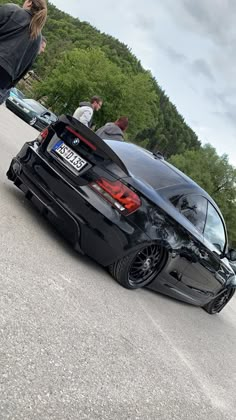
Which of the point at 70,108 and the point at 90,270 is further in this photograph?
the point at 70,108

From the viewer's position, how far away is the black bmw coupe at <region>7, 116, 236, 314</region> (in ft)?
15.4

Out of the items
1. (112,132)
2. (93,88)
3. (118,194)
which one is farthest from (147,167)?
(93,88)

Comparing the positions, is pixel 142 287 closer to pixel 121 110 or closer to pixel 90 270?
pixel 90 270

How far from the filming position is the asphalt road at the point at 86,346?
105 inches

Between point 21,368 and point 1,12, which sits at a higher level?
point 1,12

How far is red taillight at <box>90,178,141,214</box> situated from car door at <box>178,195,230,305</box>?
1.03 metres

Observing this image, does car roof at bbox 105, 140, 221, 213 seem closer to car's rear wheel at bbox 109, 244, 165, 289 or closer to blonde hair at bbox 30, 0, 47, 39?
car's rear wheel at bbox 109, 244, 165, 289

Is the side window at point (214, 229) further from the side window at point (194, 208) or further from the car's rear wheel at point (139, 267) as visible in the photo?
the car's rear wheel at point (139, 267)

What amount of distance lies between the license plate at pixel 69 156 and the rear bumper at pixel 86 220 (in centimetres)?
17

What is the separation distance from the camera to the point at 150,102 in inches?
2430

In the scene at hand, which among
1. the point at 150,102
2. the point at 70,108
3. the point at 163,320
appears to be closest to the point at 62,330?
the point at 163,320

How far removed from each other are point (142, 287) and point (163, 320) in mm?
593

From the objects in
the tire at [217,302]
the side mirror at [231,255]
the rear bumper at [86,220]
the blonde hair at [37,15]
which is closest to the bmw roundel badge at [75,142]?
the rear bumper at [86,220]

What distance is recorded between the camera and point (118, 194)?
4.68m
